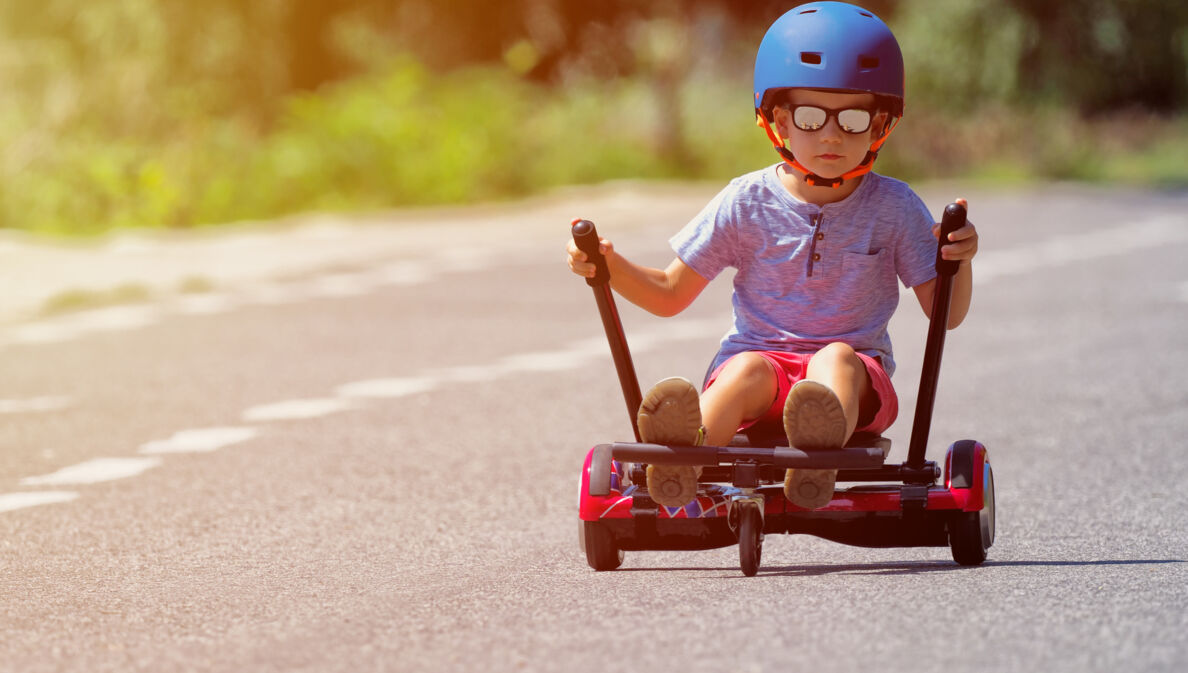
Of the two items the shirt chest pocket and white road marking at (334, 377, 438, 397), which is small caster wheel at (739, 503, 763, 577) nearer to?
the shirt chest pocket

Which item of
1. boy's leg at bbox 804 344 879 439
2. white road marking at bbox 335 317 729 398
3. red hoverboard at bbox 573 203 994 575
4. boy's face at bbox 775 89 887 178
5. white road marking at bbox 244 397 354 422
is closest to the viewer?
boy's leg at bbox 804 344 879 439

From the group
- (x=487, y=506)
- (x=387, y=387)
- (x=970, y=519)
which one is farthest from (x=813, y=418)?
(x=387, y=387)

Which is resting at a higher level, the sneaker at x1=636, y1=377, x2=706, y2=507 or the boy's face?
the boy's face

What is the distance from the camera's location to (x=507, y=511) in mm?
6895

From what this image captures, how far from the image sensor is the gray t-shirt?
18.3 ft

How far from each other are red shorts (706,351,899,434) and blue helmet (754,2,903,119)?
2.37 ft

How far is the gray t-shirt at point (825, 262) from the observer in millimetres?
5574

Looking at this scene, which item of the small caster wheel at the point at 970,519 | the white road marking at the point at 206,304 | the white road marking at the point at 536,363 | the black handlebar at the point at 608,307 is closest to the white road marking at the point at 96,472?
the white road marking at the point at 536,363

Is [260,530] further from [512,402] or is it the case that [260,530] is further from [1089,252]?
[1089,252]

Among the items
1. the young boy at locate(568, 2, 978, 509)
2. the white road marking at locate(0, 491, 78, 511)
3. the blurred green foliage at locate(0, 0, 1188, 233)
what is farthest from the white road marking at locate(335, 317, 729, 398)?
the blurred green foliage at locate(0, 0, 1188, 233)

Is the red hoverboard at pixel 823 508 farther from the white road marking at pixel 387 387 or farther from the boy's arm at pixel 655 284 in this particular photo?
the white road marking at pixel 387 387

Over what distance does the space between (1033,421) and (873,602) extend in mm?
4180

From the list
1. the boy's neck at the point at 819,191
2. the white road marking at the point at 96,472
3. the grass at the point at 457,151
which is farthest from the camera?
the grass at the point at 457,151

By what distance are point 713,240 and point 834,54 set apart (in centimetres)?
63
